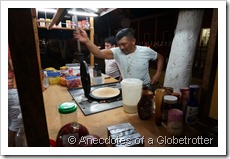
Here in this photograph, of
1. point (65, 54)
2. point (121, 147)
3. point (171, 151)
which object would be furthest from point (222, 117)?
point (65, 54)

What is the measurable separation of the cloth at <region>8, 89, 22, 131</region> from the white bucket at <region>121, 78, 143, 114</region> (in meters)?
0.57

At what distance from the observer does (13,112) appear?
2.04 ft

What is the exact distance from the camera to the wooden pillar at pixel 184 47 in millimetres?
1185

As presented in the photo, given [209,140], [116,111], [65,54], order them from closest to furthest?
[209,140], [116,111], [65,54]

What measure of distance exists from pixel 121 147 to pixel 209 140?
1.39 ft

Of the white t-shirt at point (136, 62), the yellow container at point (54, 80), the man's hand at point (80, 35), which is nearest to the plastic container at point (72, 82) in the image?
the yellow container at point (54, 80)

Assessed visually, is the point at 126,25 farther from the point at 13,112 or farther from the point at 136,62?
the point at 13,112

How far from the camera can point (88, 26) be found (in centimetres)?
277

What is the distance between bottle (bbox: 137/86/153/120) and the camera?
2.75ft

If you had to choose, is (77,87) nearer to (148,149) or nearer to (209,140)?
(148,149)

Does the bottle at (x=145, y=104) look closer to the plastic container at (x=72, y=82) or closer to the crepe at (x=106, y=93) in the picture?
the crepe at (x=106, y=93)

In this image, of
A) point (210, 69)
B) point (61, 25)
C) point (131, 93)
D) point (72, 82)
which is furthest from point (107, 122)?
point (61, 25)

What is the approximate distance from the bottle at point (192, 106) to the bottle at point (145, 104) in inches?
8.1

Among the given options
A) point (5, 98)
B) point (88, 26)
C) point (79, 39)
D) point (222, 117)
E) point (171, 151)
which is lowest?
point (171, 151)
